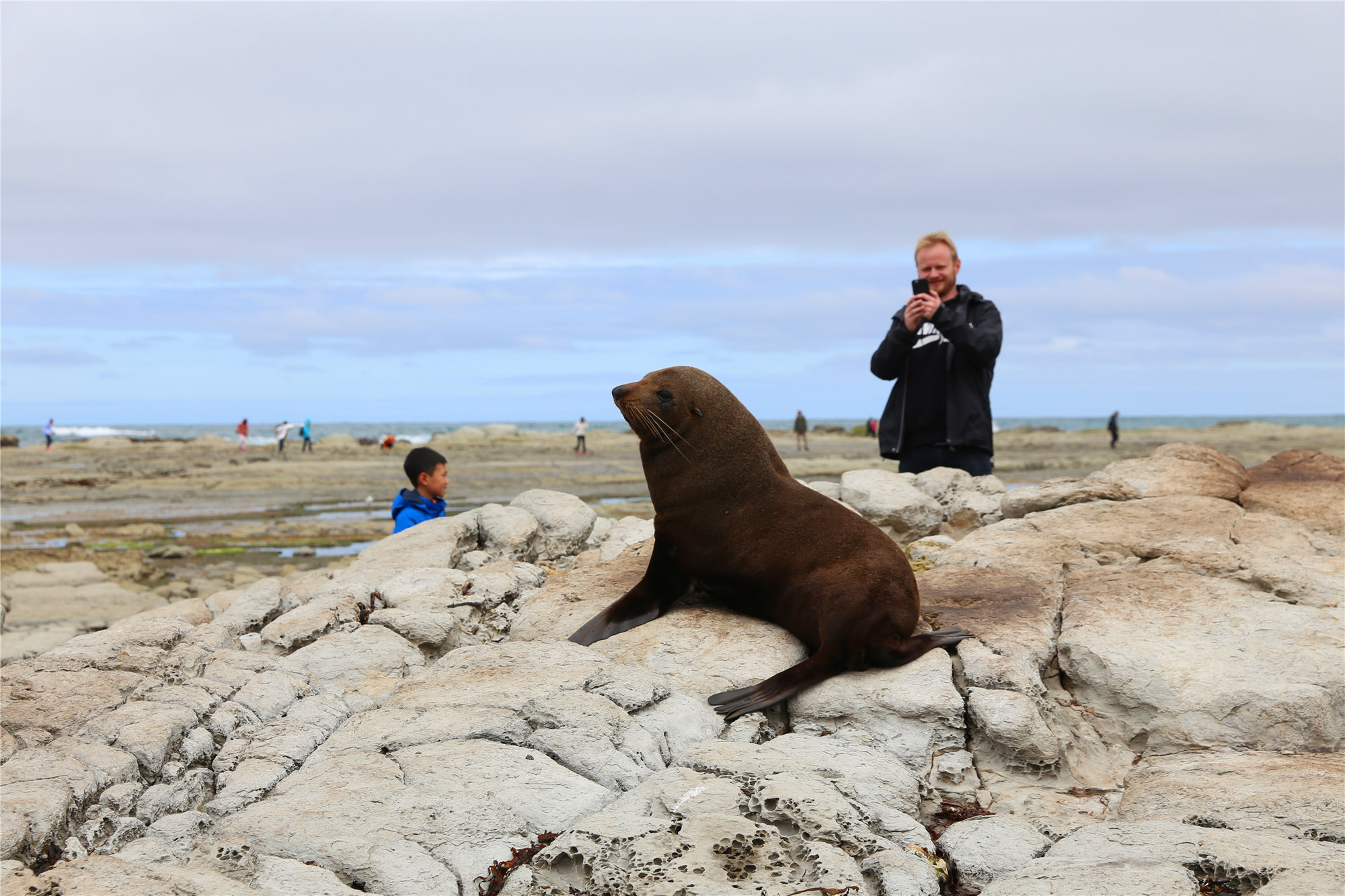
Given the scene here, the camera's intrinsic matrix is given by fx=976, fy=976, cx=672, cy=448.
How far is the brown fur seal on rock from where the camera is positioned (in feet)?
14.0

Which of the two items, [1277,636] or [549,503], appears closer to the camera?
[1277,636]

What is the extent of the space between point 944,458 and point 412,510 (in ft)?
14.6

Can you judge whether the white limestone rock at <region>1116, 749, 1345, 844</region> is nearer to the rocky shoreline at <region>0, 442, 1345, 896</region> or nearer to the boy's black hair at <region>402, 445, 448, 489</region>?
the rocky shoreline at <region>0, 442, 1345, 896</region>

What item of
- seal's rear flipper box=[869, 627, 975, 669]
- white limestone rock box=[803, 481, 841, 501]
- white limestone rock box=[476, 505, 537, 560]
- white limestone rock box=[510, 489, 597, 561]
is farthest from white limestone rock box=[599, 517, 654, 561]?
seal's rear flipper box=[869, 627, 975, 669]

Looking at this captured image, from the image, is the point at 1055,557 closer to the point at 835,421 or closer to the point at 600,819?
the point at 600,819

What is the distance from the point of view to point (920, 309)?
257 inches

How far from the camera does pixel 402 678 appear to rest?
503cm

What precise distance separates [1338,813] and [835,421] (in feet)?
424

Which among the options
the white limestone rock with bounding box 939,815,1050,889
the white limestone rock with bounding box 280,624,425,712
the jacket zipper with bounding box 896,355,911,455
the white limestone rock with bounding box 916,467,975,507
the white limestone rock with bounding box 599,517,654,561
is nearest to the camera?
the white limestone rock with bounding box 939,815,1050,889

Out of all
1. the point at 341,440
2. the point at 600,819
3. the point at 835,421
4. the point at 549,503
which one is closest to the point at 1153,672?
the point at 600,819

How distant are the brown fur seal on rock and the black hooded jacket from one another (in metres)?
2.23

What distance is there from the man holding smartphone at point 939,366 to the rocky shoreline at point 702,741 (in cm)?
121

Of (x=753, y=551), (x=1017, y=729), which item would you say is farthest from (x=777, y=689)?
(x=1017, y=729)

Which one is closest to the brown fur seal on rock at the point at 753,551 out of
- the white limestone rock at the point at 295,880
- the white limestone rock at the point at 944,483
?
the white limestone rock at the point at 295,880
